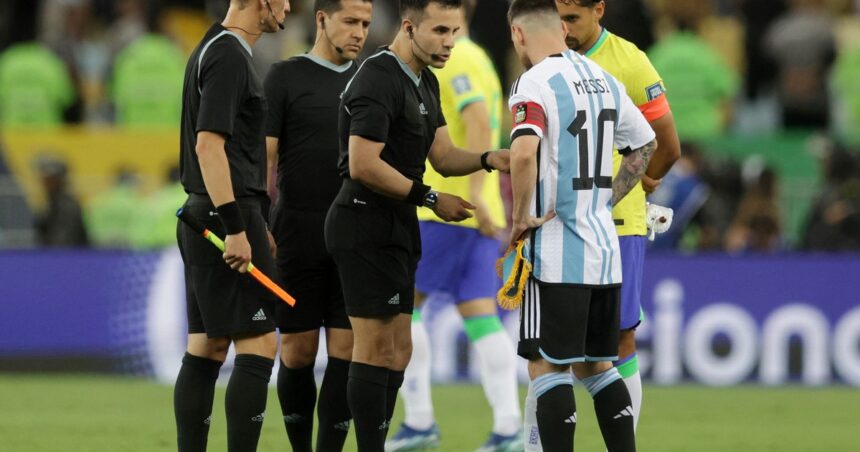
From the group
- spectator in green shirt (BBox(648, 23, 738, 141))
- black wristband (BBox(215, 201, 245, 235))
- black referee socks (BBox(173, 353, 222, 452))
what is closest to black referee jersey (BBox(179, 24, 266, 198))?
black wristband (BBox(215, 201, 245, 235))

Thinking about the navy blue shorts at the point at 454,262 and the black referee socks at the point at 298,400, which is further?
the navy blue shorts at the point at 454,262

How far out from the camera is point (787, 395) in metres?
13.1

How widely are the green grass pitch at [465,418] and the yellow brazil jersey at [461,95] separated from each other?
1575mm

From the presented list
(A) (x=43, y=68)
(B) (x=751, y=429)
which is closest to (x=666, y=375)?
(B) (x=751, y=429)

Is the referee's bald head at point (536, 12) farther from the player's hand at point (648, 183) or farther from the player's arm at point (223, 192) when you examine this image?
the player's arm at point (223, 192)

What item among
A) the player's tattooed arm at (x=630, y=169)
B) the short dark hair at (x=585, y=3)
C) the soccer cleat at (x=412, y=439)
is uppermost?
the short dark hair at (x=585, y=3)

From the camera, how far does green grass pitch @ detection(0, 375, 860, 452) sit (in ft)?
32.4

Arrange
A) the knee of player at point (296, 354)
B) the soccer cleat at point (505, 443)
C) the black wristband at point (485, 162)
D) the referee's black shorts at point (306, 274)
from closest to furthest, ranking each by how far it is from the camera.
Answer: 1. the black wristband at point (485, 162)
2. the referee's black shorts at point (306, 274)
3. the knee of player at point (296, 354)
4. the soccer cleat at point (505, 443)

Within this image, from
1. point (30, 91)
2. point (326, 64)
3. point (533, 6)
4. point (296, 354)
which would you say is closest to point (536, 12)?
point (533, 6)

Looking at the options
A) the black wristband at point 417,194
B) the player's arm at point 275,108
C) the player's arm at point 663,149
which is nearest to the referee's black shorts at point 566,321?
the black wristband at point 417,194

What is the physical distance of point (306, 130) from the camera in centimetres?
811

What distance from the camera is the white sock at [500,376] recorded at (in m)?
9.44

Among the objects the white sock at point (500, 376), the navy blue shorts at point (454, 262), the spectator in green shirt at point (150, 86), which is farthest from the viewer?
the spectator in green shirt at point (150, 86)

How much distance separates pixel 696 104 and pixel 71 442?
912 centimetres
